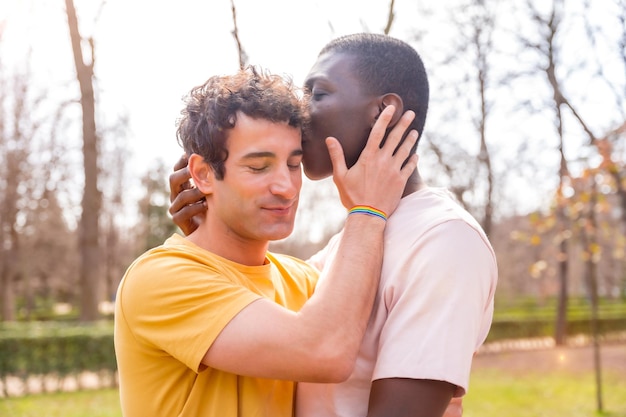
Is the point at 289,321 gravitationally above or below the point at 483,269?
below

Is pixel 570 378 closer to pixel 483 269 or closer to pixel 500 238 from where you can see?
pixel 483 269

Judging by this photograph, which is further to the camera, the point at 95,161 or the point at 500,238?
the point at 500,238

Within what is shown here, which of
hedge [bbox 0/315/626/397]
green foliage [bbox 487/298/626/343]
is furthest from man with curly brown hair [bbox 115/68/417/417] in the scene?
green foliage [bbox 487/298/626/343]

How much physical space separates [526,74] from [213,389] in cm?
1422

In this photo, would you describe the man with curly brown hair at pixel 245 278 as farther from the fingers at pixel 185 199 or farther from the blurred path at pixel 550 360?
the blurred path at pixel 550 360

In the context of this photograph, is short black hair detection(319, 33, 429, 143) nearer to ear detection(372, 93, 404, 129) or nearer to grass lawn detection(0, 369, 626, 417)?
ear detection(372, 93, 404, 129)

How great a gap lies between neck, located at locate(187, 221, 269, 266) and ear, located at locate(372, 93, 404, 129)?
2.05 ft

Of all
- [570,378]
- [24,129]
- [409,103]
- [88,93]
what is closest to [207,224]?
[409,103]

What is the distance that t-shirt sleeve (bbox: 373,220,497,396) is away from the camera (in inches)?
73.7

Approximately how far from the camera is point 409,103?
233cm

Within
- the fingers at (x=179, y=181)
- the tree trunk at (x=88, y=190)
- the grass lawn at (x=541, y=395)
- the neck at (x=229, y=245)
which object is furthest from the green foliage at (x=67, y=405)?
the neck at (x=229, y=245)

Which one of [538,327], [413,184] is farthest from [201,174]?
[538,327]

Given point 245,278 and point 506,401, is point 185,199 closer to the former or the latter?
point 245,278

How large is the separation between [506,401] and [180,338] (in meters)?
11.4
